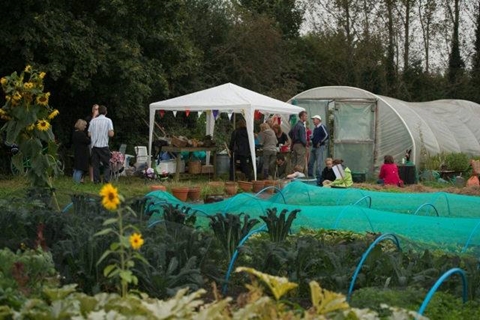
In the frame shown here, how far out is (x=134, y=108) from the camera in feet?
79.8

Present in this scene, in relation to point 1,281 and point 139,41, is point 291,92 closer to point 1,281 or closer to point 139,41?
point 139,41

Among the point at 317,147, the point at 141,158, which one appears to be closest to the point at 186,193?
the point at 141,158

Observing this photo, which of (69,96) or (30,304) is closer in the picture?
(30,304)

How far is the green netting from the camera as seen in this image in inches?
379

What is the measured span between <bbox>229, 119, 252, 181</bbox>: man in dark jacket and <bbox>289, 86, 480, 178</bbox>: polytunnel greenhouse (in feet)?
15.6

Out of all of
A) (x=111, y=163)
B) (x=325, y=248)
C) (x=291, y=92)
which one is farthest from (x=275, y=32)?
(x=325, y=248)

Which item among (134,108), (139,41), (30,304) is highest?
(139,41)

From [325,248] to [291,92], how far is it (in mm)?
27362

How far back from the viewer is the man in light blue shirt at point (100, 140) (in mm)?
17406

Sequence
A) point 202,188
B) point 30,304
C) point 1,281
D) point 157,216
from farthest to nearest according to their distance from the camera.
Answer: point 202,188 → point 157,216 → point 1,281 → point 30,304

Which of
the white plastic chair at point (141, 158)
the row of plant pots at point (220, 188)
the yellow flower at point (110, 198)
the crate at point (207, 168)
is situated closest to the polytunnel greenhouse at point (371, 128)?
the crate at point (207, 168)

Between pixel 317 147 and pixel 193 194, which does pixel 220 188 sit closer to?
pixel 193 194

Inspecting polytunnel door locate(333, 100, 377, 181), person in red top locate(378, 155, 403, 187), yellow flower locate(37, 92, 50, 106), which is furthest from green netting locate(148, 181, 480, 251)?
polytunnel door locate(333, 100, 377, 181)

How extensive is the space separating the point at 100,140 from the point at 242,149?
168 inches
